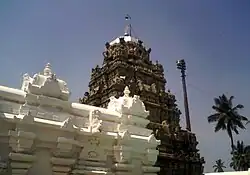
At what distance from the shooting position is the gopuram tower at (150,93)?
2767cm

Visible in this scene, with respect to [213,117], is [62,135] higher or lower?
lower

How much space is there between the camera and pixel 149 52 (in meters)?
34.1

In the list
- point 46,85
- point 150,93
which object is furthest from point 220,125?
point 46,85

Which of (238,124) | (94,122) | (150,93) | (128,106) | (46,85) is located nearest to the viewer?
(46,85)

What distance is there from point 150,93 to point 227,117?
19.9 m

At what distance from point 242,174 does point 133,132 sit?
14157 millimetres

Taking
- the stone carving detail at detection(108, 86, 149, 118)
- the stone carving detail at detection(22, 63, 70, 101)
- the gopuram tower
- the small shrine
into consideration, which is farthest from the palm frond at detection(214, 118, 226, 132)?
the stone carving detail at detection(22, 63, 70, 101)

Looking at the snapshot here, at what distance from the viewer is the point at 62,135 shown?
13117 millimetres

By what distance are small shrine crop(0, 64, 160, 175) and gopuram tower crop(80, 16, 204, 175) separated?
11.3 meters

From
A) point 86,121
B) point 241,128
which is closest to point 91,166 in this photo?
point 86,121

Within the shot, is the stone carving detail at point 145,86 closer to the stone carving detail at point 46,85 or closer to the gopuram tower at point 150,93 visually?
the gopuram tower at point 150,93

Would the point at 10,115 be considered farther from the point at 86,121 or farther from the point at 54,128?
the point at 86,121

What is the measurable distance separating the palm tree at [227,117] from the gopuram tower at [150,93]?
46.0 ft

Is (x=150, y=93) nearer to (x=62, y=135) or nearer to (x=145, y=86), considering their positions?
(x=145, y=86)
